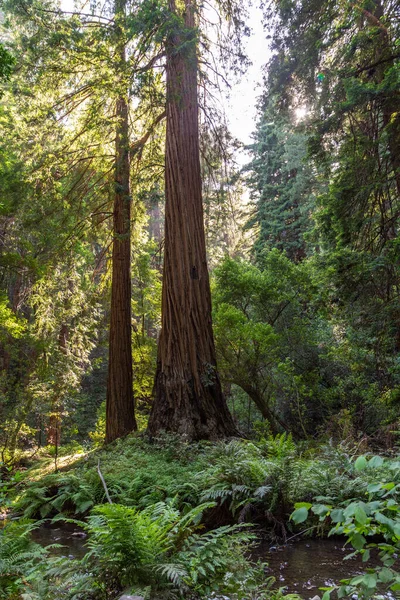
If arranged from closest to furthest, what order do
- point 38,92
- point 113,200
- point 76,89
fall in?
point 38,92, point 76,89, point 113,200

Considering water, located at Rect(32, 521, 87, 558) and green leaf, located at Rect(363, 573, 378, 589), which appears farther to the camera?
water, located at Rect(32, 521, 87, 558)

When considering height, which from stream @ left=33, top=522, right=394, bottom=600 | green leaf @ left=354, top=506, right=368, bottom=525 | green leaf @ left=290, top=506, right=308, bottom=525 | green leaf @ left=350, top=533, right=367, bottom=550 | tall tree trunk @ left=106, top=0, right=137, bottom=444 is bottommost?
stream @ left=33, top=522, right=394, bottom=600

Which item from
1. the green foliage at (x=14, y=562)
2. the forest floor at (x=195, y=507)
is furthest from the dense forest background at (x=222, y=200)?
the green foliage at (x=14, y=562)

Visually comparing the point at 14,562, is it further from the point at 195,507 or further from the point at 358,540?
the point at 358,540

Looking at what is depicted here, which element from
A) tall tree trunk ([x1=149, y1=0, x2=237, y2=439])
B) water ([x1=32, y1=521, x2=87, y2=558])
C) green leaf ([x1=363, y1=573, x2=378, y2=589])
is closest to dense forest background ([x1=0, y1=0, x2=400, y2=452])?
tall tree trunk ([x1=149, y1=0, x2=237, y2=439])

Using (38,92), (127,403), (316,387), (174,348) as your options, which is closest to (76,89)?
(38,92)

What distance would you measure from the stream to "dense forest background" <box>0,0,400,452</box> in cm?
297

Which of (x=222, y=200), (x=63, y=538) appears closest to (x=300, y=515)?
(x=63, y=538)

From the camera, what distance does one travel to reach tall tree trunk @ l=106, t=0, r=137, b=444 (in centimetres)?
847

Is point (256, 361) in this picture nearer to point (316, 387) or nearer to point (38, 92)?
point (316, 387)

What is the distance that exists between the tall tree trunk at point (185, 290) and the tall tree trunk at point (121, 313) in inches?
50.8

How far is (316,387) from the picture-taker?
1092cm

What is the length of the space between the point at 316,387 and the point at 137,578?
30.8 ft

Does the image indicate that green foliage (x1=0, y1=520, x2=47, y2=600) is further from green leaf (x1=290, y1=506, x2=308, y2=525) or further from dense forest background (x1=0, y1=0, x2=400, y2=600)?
green leaf (x1=290, y1=506, x2=308, y2=525)
